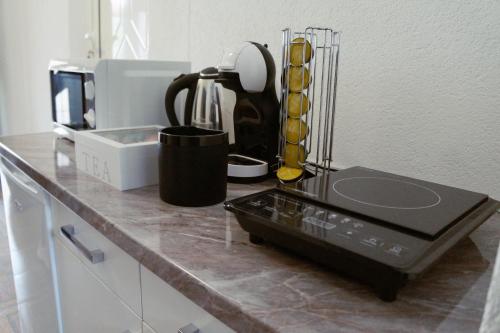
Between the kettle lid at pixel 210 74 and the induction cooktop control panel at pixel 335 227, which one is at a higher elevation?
the kettle lid at pixel 210 74

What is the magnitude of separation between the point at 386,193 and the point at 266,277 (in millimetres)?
273

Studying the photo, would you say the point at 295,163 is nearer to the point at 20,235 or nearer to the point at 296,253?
the point at 296,253

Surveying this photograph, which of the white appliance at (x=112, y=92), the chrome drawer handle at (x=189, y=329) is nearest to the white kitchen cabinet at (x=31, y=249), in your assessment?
the white appliance at (x=112, y=92)

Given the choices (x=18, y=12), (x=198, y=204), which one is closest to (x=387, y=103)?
(x=198, y=204)

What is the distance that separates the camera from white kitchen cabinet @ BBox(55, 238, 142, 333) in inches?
26.7

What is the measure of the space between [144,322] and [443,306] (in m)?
0.42

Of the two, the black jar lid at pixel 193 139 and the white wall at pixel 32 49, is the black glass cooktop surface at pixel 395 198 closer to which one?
the black jar lid at pixel 193 139

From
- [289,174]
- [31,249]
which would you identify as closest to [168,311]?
[289,174]

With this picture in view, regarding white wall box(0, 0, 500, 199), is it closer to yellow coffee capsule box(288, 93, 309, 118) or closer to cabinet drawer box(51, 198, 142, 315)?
yellow coffee capsule box(288, 93, 309, 118)

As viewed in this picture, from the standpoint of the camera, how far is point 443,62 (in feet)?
2.63

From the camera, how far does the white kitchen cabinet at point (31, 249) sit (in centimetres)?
100

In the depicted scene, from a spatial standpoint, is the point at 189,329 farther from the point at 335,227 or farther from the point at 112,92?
the point at 112,92

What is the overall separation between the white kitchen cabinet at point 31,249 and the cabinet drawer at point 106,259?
14 centimetres

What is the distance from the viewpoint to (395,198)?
0.62 metres
